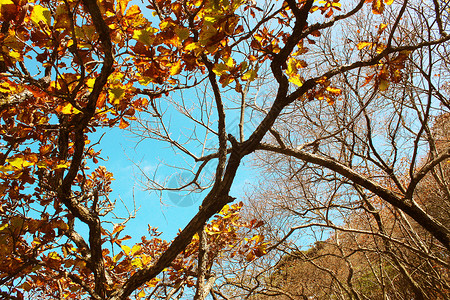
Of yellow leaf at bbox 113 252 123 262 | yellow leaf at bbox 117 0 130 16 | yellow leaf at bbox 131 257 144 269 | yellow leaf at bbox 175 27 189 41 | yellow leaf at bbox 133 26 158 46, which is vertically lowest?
yellow leaf at bbox 131 257 144 269

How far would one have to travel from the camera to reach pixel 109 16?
1.09m

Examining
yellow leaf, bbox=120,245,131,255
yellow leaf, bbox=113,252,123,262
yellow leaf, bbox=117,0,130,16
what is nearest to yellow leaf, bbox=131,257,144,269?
yellow leaf, bbox=120,245,131,255

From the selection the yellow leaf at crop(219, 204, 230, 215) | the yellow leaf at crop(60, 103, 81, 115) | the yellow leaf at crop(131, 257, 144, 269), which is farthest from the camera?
the yellow leaf at crop(219, 204, 230, 215)

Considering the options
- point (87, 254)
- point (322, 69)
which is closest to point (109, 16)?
point (87, 254)

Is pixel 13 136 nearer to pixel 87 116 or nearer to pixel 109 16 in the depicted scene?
pixel 87 116

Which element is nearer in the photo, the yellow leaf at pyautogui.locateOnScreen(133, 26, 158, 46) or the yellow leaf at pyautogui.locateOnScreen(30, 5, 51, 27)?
the yellow leaf at pyautogui.locateOnScreen(30, 5, 51, 27)

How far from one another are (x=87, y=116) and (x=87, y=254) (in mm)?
1030

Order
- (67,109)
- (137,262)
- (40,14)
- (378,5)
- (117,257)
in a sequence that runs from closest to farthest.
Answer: (40,14)
(67,109)
(378,5)
(137,262)
(117,257)

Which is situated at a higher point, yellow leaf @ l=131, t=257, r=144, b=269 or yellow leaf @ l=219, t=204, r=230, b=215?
yellow leaf @ l=219, t=204, r=230, b=215

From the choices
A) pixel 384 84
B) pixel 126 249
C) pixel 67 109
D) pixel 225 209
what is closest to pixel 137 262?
pixel 126 249

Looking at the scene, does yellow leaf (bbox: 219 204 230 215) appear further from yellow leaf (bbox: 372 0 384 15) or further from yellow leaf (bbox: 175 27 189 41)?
yellow leaf (bbox: 372 0 384 15)

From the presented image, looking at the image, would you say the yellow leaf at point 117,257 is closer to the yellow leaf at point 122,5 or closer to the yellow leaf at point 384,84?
the yellow leaf at point 122,5

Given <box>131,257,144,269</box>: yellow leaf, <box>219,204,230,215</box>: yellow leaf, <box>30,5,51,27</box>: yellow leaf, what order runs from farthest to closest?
<box>219,204,230,215</box>: yellow leaf < <box>131,257,144,269</box>: yellow leaf < <box>30,5,51,27</box>: yellow leaf

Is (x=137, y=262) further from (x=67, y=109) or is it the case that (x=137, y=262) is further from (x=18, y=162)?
(x=67, y=109)
